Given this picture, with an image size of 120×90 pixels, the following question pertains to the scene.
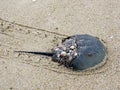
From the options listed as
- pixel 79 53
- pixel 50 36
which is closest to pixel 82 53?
pixel 79 53

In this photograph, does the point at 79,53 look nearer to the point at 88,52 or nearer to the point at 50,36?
the point at 88,52

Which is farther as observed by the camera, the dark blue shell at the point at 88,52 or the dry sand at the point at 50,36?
the dark blue shell at the point at 88,52

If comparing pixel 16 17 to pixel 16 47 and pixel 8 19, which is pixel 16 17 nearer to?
pixel 8 19

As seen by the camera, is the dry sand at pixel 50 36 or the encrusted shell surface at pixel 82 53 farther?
the encrusted shell surface at pixel 82 53

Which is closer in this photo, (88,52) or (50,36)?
(88,52)

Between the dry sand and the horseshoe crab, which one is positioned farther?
the horseshoe crab
